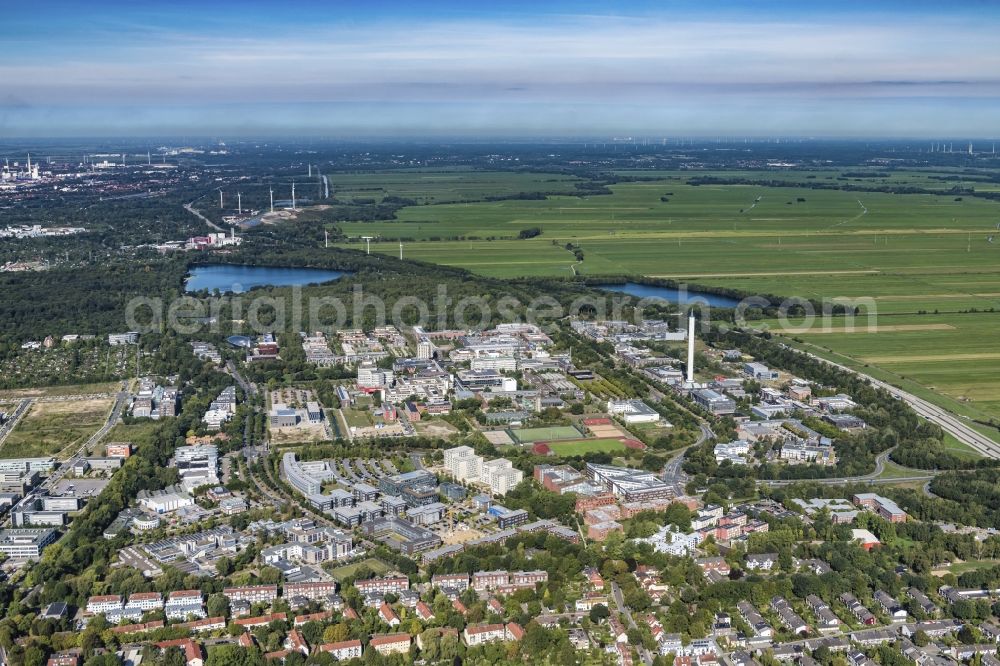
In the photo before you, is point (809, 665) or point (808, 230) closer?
point (809, 665)

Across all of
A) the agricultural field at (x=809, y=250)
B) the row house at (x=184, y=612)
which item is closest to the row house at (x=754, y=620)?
the row house at (x=184, y=612)

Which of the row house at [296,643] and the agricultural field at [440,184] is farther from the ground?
the agricultural field at [440,184]

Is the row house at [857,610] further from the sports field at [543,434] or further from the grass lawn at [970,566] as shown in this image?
the sports field at [543,434]

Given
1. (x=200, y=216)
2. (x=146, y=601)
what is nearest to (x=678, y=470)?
(x=146, y=601)

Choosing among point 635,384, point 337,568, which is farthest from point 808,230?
point 337,568

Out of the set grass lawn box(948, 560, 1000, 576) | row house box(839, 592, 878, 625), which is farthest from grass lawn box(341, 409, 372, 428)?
grass lawn box(948, 560, 1000, 576)

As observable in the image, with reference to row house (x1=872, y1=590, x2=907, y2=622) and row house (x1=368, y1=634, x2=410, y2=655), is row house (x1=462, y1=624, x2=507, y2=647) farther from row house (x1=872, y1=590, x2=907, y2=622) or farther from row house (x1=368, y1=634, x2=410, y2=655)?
row house (x1=872, y1=590, x2=907, y2=622)

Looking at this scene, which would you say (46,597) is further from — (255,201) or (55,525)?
(255,201)
